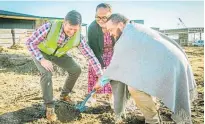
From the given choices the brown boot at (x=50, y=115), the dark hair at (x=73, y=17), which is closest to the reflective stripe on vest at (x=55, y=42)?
the dark hair at (x=73, y=17)

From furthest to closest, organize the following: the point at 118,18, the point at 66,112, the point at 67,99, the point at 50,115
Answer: the point at 67,99, the point at 66,112, the point at 50,115, the point at 118,18

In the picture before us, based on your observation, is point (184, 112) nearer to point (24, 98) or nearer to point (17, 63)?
point (24, 98)

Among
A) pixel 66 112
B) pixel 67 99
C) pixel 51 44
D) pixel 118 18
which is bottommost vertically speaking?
pixel 66 112

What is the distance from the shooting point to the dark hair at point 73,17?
2787 mm

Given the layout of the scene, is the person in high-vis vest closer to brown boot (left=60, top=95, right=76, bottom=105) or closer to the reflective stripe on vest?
the reflective stripe on vest

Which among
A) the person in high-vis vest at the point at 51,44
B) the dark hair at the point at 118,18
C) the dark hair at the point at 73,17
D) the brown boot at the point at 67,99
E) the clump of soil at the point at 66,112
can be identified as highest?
the dark hair at the point at 73,17

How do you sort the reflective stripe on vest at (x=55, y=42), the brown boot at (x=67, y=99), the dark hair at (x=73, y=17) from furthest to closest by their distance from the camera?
the brown boot at (x=67, y=99) < the reflective stripe on vest at (x=55, y=42) < the dark hair at (x=73, y=17)

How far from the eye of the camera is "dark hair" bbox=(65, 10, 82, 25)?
9.14 feet

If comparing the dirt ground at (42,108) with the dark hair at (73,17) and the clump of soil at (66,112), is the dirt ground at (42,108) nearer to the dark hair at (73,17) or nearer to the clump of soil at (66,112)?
the clump of soil at (66,112)

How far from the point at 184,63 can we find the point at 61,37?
132 cm

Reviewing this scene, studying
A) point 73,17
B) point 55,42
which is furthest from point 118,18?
point 55,42

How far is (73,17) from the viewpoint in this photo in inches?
110

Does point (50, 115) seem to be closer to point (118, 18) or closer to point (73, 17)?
point (73, 17)

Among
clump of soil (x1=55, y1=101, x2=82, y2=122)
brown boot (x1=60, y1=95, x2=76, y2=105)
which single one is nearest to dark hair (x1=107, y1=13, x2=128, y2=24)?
clump of soil (x1=55, y1=101, x2=82, y2=122)
